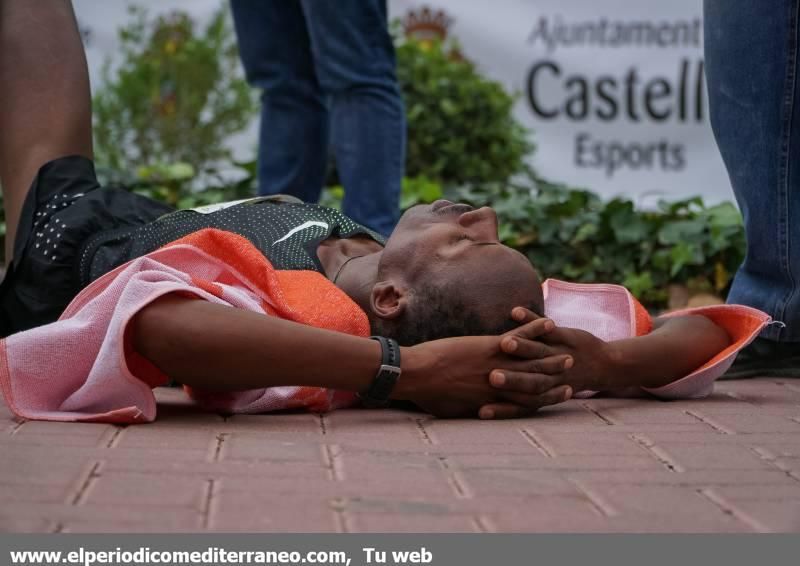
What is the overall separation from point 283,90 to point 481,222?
237cm

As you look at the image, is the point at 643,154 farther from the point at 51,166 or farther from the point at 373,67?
the point at 51,166

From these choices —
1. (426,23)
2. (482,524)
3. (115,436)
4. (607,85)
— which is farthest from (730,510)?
(426,23)

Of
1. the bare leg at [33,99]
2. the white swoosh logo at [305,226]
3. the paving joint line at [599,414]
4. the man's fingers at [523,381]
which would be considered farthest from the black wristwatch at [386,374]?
the bare leg at [33,99]

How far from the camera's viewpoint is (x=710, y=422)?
2777mm

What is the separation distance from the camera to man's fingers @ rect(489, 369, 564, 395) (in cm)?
263

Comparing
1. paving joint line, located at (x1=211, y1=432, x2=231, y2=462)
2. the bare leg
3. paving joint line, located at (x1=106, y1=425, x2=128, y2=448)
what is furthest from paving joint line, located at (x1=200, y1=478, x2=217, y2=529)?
the bare leg

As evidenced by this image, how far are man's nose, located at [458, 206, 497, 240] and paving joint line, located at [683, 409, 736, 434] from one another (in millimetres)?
650

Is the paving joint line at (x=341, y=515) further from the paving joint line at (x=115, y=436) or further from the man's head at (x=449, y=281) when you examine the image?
the man's head at (x=449, y=281)

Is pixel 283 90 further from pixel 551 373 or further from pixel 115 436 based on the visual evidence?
pixel 115 436

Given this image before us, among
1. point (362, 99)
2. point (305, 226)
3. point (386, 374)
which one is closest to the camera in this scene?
point (386, 374)

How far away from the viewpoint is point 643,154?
7250 millimetres

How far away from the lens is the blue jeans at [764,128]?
11.3 feet

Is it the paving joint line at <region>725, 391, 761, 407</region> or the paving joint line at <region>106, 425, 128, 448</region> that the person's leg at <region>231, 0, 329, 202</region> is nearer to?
the paving joint line at <region>725, 391, 761, 407</region>

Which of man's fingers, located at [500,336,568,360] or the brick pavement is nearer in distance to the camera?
the brick pavement
